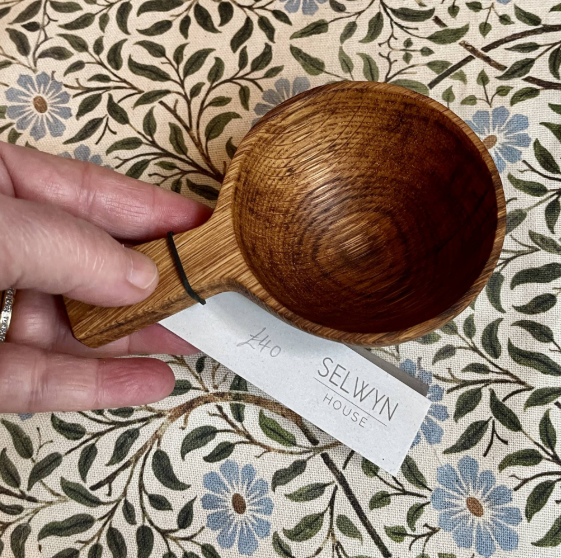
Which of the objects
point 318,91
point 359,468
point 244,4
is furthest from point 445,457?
point 244,4

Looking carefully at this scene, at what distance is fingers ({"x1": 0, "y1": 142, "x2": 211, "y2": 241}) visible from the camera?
0.63m

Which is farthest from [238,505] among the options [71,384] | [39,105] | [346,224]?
[39,105]

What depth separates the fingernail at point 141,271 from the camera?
518mm

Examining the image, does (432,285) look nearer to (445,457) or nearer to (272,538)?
(445,457)

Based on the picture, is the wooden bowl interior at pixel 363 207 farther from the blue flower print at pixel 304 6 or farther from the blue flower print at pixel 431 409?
the blue flower print at pixel 304 6

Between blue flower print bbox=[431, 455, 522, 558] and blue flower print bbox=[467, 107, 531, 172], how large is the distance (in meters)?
0.38

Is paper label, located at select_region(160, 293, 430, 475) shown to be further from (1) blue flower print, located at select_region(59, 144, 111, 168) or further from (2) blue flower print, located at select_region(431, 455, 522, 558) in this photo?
(1) blue flower print, located at select_region(59, 144, 111, 168)

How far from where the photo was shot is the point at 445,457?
584mm

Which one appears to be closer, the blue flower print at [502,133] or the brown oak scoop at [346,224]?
the brown oak scoop at [346,224]

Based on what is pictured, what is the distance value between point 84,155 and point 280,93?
0.29 m

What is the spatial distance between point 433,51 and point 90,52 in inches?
19.4

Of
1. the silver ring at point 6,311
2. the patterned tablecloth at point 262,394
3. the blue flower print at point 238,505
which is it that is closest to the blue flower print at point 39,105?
the patterned tablecloth at point 262,394

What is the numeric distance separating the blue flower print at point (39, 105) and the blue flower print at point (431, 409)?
1.90 feet

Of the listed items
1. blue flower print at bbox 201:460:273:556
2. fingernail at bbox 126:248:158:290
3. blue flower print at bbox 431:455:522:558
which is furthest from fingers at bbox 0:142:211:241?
blue flower print at bbox 431:455:522:558
